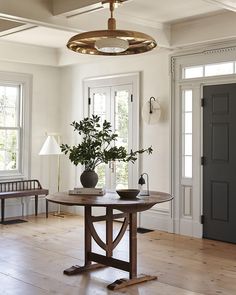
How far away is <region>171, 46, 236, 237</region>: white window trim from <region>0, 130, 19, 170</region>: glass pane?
282 centimetres

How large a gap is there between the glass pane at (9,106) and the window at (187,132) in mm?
2967

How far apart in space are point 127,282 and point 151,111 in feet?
10.0

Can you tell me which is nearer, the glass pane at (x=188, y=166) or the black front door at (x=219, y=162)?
the black front door at (x=219, y=162)

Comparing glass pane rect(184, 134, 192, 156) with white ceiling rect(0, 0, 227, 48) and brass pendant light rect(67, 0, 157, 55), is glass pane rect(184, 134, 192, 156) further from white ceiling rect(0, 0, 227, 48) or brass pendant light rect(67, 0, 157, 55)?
brass pendant light rect(67, 0, 157, 55)

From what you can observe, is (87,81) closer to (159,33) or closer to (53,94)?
(53,94)

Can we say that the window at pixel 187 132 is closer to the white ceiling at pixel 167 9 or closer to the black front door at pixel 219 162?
the black front door at pixel 219 162

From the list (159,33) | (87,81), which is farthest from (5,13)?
(87,81)

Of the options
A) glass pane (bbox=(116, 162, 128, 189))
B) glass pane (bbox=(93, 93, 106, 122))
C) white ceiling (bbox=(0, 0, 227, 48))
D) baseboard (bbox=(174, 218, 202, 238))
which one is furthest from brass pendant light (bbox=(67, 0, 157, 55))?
glass pane (bbox=(93, 93, 106, 122))

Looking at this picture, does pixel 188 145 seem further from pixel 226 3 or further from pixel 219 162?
pixel 226 3

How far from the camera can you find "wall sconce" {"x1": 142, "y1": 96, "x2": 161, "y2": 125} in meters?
6.62

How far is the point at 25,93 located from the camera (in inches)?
309

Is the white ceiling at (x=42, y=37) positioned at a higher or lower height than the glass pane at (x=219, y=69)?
higher

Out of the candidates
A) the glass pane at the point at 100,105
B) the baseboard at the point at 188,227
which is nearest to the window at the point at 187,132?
the baseboard at the point at 188,227

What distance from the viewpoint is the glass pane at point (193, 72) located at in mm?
6213
